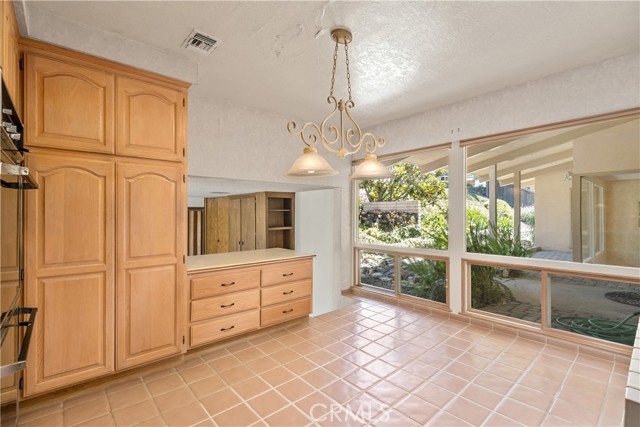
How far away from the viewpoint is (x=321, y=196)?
5.07 metres

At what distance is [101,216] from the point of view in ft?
7.43

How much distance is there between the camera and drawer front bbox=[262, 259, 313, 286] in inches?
134

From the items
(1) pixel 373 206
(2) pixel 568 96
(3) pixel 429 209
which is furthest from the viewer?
(1) pixel 373 206

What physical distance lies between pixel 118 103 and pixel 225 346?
2.38 metres

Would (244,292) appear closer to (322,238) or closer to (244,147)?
(244,147)

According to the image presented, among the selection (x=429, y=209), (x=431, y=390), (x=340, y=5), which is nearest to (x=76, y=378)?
(x=431, y=390)

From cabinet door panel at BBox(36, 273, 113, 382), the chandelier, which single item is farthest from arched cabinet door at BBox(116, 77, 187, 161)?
the chandelier

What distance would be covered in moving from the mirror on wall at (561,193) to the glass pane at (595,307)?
0.77 ft

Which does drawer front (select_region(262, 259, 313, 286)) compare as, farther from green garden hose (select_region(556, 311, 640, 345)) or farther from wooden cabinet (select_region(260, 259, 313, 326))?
green garden hose (select_region(556, 311, 640, 345))

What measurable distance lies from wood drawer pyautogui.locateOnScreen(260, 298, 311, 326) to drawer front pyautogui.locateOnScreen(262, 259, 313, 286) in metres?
0.27

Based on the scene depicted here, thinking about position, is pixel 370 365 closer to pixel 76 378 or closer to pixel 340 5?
pixel 76 378

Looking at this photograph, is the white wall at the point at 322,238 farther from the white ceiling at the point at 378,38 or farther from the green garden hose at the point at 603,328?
the green garden hose at the point at 603,328

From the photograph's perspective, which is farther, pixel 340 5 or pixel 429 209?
pixel 429 209

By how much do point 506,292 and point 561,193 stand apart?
47.9 inches
